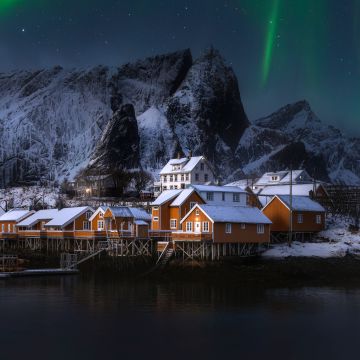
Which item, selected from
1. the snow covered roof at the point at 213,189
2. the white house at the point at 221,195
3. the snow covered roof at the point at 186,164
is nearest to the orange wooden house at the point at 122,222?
the snow covered roof at the point at 213,189

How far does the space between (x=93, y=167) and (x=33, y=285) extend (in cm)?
10793

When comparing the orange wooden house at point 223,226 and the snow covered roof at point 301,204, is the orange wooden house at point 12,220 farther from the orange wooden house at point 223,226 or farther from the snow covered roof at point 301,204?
the snow covered roof at point 301,204

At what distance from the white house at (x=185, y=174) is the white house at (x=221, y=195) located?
148 ft

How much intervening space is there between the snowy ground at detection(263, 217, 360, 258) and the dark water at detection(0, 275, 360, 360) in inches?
438

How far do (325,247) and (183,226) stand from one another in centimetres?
1534

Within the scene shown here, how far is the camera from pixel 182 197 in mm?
70188

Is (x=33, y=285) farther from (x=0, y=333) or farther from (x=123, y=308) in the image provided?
(x=0, y=333)

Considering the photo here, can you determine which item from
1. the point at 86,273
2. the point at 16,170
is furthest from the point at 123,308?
the point at 16,170

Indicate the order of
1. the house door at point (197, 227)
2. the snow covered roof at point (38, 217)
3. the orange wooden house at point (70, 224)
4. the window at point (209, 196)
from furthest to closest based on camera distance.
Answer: the snow covered roof at point (38, 217) < the orange wooden house at point (70, 224) < the window at point (209, 196) < the house door at point (197, 227)

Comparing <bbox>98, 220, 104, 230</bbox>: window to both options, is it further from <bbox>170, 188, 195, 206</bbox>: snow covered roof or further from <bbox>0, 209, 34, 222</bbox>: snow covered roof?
<bbox>0, 209, 34, 222</bbox>: snow covered roof

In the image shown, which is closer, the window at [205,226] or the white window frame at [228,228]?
the white window frame at [228,228]

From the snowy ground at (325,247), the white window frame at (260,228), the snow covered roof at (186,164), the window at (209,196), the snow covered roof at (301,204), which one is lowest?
the snowy ground at (325,247)

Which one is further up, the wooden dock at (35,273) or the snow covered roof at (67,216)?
A: the snow covered roof at (67,216)

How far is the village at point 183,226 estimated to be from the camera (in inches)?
2456
